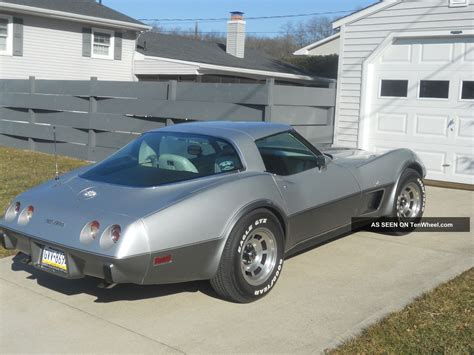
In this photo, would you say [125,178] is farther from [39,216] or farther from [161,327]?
[161,327]

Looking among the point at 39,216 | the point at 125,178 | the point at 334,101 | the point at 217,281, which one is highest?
the point at 334,101

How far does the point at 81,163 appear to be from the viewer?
1254 cm

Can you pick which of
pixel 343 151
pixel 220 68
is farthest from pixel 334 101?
pixel 220 68

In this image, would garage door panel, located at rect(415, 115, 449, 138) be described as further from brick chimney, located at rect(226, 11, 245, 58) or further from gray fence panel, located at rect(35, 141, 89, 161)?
brick chimney, located at rect(226, 11, 245, 58)

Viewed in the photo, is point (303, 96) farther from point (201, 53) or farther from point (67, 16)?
point (201, 53)

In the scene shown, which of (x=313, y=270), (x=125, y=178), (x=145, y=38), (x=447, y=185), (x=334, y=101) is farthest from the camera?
(x=145, y=38)

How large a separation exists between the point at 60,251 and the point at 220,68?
18.8 m

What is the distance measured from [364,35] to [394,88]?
3.99ft

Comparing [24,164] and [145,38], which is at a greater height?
[145,38]

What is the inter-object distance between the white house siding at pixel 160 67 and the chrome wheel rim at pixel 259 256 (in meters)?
17.4

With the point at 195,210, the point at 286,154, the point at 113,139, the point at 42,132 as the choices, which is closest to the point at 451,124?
the point at 286,154

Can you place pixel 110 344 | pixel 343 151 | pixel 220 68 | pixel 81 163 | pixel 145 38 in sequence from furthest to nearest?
1. pixel 145 38
2. pixel 220 68
3. pixel 81 163
4. pixel 343 151
5. pixel 110 344

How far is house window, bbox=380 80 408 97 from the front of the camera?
1043 cm

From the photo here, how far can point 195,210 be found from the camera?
161 inches
